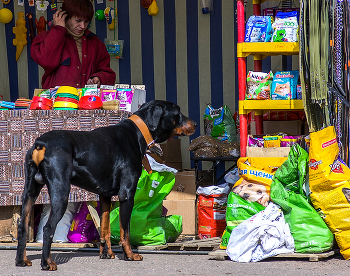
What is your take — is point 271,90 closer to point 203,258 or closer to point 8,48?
point 203,258

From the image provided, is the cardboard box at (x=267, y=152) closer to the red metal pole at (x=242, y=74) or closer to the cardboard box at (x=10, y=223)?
the red metal pole at (x=242, y=74)

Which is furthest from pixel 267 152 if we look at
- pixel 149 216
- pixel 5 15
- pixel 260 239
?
pixel 5 15

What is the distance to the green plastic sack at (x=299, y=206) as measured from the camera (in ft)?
12.2

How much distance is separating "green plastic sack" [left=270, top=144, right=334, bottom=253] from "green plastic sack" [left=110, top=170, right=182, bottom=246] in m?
1.12

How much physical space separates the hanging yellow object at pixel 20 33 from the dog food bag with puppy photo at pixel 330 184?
15.3ft

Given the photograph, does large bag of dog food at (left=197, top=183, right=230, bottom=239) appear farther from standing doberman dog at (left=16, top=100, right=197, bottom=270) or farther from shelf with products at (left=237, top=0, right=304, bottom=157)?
standing doberman dog at (left=16, top=100, right=197, bottom=270)

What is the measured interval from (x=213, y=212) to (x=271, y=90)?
1409mm

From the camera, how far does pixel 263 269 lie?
3.47 meters

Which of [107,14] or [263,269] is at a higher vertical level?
[107,14]

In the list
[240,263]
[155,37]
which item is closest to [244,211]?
[240,263]

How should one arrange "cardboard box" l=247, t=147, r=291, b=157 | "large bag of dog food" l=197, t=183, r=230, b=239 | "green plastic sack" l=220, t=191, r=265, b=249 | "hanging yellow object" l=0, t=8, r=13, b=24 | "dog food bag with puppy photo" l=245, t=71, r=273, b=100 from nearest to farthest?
1. "green plastic sack" l=220, t=191, r=265, b=249
2. "cardboard box" l=247, t=147, r=291, b=157
3. "dog food bag with puppy photo" l=245, t=71, r=273, b=100
4. "large bag of dog food" l=197, t=183, r=230, b=239
5. "hanging yellow object" l=0, t=8, r=13, b=24

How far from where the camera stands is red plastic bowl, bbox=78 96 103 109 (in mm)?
4422


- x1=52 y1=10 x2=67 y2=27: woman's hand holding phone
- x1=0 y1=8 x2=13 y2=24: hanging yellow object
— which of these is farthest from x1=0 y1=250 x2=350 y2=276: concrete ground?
x1=0 y1=8 x2=13 y2=24: hanging yellow object

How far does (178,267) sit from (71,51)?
2.94 metres
